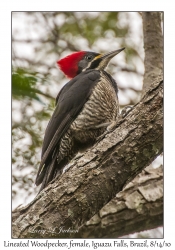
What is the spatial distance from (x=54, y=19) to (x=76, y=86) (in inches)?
86.9

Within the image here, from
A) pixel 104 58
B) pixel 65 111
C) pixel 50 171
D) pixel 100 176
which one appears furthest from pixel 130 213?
pixel 104 58

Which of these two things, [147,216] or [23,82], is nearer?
[23,82]

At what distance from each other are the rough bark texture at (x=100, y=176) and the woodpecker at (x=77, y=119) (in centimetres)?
98

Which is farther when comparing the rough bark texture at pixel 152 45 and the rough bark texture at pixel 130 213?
the rough bark texture at pixel 152 45

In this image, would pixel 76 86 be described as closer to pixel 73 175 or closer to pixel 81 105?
pixel 81 105

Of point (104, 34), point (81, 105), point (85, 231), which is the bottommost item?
point (85, 231)

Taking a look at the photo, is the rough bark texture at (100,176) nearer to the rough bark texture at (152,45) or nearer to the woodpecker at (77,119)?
the woodpecker at (77,119)

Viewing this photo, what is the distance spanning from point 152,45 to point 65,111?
1.62 m

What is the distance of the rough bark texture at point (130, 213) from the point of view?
3.96m

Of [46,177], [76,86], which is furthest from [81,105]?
[46,177]

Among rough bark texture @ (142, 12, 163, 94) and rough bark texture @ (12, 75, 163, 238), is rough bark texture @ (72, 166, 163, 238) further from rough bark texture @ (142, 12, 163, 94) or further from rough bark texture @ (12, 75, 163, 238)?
rough bark texture @ (142, 12, 163, 94)

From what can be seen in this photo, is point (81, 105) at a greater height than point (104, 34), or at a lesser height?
lesser

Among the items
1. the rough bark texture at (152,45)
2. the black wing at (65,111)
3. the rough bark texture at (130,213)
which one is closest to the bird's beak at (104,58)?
the rough bark texture at (152,45)

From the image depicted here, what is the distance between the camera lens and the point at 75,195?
2955 millimetres
